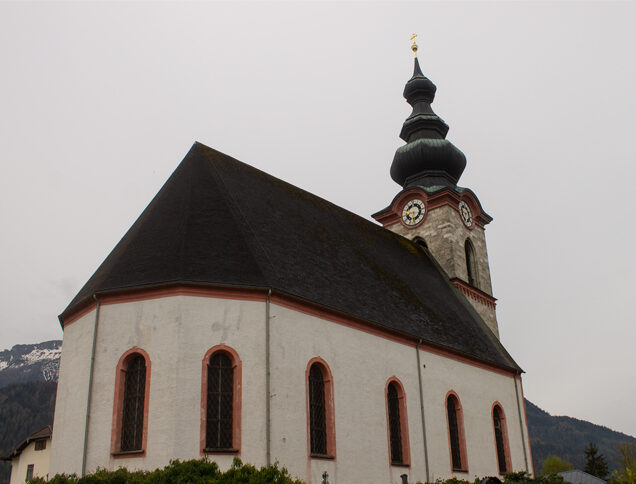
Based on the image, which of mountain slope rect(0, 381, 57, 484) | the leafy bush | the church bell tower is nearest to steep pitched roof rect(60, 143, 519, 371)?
the church bell tower

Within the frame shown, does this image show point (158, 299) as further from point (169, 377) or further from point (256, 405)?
point (256, 405)

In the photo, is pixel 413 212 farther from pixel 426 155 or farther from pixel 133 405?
pixel 133 405

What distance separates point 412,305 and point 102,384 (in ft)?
40.2

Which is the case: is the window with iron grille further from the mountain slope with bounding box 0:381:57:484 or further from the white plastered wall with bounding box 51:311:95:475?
the mountain slope with bounding box 0:381:57:484

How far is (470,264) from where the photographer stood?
35.1 m

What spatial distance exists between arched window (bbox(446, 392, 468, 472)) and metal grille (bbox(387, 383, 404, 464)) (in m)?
2.82

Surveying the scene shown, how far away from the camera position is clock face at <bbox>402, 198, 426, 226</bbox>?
3500 cm

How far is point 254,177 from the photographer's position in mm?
25469

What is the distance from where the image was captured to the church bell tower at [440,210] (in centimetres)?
3346

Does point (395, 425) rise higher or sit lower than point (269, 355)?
lower

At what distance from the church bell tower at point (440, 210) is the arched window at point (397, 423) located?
10.8 meters

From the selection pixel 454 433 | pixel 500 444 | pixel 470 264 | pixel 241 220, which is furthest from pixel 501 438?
pixel 241 220

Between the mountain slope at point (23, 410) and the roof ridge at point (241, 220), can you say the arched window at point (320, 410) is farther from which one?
the mountain slope at point (23, 410)

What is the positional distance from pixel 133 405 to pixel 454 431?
1216 cm
